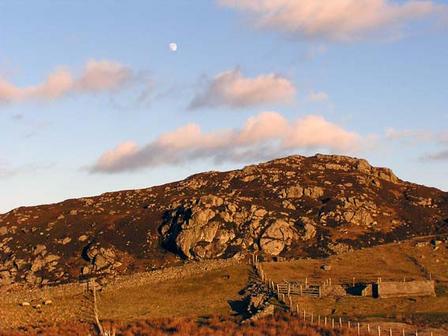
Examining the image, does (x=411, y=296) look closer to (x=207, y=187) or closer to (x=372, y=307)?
(x=372, y=307)

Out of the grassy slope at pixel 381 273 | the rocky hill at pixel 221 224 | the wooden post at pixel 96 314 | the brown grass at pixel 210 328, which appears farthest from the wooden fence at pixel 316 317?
the rocky hill at pixel 221 224

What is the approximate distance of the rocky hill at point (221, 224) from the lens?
358 ft

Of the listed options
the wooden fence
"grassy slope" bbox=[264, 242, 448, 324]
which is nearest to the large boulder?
"grassy slope" bbox=[264, 242, 448, 324]

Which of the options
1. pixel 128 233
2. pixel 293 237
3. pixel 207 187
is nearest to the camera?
pixel 293 237

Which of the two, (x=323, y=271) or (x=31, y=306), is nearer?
(x=31, y=306)

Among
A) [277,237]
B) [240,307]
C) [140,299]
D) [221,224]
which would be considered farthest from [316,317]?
[221,224]

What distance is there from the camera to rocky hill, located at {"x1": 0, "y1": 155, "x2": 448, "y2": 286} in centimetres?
10912

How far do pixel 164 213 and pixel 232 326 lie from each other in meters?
71.7

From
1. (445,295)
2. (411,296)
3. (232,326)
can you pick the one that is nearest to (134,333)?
(232,326)

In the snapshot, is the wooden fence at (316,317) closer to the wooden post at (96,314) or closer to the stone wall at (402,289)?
the stone wall at (402,289)

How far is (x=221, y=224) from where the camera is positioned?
115m

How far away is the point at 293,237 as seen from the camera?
4419 inches

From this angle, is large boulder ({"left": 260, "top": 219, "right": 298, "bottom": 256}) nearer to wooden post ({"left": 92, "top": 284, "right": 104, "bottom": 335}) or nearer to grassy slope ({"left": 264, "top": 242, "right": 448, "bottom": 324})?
grassy slope ({"left": 264, "top": 242, "right": 448, "bottom": 324})

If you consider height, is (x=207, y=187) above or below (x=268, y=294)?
above
